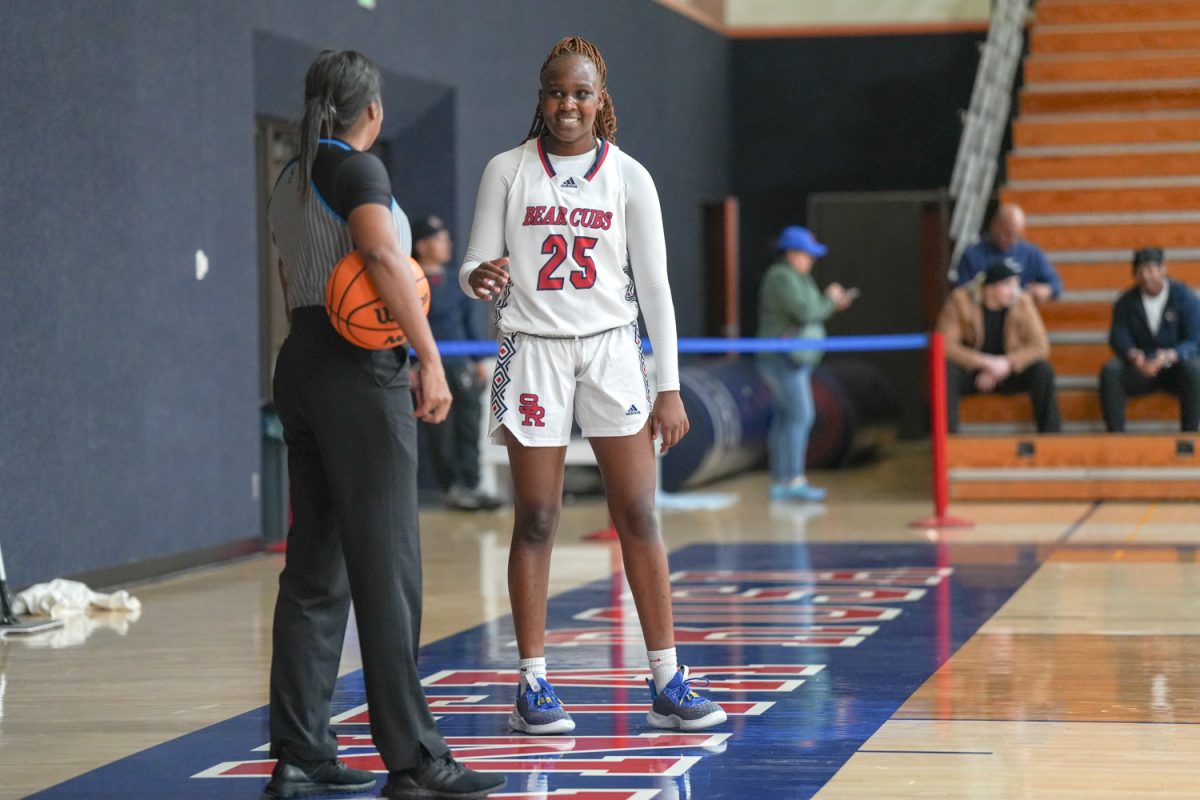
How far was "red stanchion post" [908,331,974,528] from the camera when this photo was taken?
9711 mm

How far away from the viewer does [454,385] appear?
11156 millimetres

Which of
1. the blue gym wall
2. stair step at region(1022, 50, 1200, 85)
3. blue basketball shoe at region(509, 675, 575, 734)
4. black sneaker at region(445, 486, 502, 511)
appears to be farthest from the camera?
stair step at region(1022, 50, 1200, 85)

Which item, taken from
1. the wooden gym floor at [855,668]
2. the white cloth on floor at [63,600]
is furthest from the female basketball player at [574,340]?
the white cloth on floor at [63,600]

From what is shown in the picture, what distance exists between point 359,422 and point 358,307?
25 cm

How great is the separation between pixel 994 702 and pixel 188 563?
15.3 feet

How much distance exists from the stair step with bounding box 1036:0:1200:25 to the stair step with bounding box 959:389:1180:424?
5.02 metres

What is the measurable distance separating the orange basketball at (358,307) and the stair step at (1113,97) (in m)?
11.5

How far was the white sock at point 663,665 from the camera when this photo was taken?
15.4ft

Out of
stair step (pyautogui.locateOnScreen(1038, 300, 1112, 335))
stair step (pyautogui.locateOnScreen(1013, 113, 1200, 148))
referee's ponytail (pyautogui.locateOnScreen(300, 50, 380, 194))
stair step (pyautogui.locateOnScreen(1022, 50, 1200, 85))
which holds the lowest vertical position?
stair step (pyautogui.locateOnScreen(1038, 300, 1112, 335))

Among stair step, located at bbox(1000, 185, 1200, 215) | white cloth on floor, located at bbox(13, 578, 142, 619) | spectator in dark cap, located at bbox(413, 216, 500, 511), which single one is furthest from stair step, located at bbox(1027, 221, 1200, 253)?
white cloth on floor, located at bbox(13, 578, 142, 619)

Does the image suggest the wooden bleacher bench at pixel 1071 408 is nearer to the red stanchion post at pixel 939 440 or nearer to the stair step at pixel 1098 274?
the stair step at pixel 1098 274

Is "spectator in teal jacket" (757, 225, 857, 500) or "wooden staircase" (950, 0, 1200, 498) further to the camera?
"spectator in teal jacket" (757, 225, 857, 500)

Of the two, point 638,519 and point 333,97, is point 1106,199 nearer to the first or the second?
point 638,519

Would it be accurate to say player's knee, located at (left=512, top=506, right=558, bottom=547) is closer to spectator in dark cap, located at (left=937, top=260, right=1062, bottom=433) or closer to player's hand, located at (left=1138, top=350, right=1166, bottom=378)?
spectator in dark cap, located at (left=937, top=260, right=1062, bottom=433)
